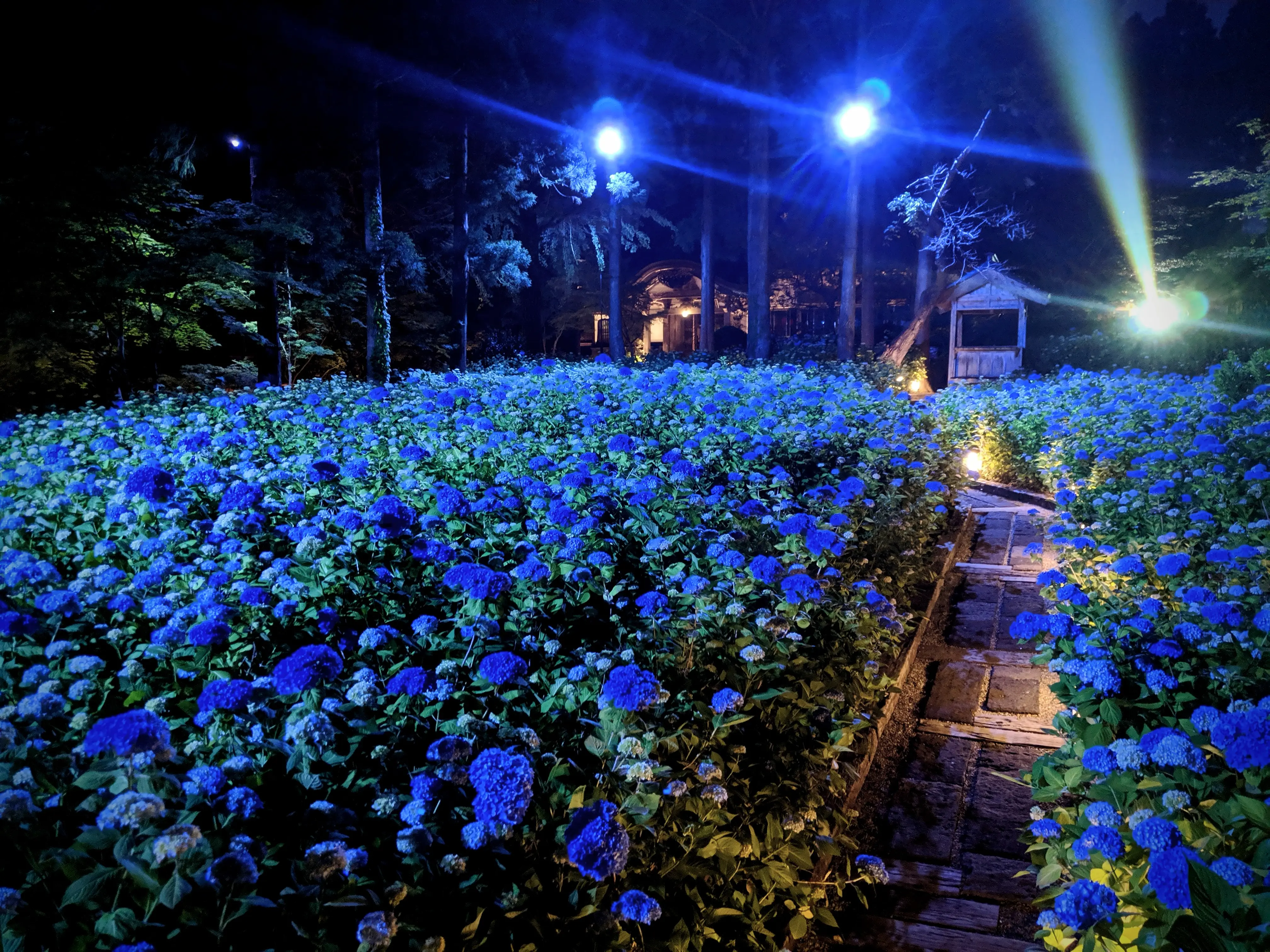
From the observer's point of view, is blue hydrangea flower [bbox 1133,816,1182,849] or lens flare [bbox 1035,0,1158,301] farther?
lens flare [bbox 1035,0,1158,301]

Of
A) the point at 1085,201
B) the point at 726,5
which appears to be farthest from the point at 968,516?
the point at 1085,201

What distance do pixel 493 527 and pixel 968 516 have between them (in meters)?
6.49

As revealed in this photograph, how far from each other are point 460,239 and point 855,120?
314 inches

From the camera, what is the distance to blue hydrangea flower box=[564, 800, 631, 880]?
4.41 ft

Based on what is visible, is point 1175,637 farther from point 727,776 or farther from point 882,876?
point 727,776

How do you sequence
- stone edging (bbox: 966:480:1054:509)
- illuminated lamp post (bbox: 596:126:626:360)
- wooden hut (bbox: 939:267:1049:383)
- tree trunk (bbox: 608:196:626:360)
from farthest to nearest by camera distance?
tree trunk (bbox: 608:196:626:360) → illuminated lamp post (bbox: 596:126:626:360) → wooden hut (bbox: 939:267:1049:383) → stone edging (bbox: 966:480:1054:509)

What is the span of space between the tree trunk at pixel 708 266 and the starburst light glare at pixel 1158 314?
1226 cm

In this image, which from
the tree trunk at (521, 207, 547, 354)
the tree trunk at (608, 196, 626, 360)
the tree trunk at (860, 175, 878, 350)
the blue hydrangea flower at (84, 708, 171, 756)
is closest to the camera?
the blue hydrangea flower at (84, 708, 171, 756)

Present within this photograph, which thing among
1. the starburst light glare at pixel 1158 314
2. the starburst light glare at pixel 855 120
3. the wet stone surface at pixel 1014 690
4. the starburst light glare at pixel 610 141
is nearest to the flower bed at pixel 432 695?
the wet stone surface at pixel 1014 690

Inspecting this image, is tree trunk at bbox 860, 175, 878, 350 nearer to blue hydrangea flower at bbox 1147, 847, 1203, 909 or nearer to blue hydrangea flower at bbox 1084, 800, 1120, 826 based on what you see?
blue hydrangea flower at bbox 1084, 800, 1120, 826

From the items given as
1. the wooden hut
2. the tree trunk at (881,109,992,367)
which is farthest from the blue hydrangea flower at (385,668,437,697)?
the wooden hut

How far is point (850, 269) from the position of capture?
59.2 feet

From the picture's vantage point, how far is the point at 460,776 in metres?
1.48

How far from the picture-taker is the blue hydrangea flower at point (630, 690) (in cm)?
166
